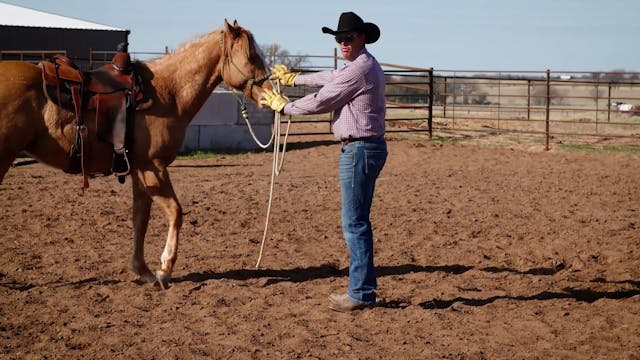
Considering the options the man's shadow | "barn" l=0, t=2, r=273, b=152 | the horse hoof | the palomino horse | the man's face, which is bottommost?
the man's shadow

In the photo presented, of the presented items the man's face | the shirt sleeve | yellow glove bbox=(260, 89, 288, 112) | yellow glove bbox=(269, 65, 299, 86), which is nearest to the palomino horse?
yellow glove bbox=(269, 65, 299, 86)

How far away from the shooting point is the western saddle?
5145 mm

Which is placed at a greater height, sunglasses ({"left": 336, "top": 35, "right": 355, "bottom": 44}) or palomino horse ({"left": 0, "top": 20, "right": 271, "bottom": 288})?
sunglasses ({"left": 336, "top": 35, "right": 355, "bottom": 44})

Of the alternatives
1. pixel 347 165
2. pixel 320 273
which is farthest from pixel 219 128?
pixel 347 165

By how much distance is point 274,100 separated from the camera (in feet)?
16.9

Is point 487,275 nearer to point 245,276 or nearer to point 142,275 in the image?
Result: point 245,276

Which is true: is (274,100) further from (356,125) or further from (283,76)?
(356,125)

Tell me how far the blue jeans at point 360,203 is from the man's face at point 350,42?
0.60m

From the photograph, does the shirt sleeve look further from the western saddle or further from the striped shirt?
the western saddle

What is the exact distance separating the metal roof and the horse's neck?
986 inches

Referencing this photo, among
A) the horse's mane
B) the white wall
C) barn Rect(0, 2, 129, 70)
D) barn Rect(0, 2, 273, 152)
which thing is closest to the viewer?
the horse's mane

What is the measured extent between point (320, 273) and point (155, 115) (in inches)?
73.5

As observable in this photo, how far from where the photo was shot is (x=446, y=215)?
851 centimetres

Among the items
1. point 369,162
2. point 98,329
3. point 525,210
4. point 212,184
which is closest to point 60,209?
point 212,184
